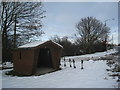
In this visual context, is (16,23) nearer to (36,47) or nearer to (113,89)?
(36,47)

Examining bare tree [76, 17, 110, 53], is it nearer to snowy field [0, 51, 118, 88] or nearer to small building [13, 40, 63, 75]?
small building [13, 40, 63, 75]

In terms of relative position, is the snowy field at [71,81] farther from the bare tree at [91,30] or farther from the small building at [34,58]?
the bare tree at [91,30]

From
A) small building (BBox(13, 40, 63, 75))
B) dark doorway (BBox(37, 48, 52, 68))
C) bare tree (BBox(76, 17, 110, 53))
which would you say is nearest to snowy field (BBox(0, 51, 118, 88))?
small building (BBox(13, 40, 63, 75))

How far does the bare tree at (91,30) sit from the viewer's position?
51875mm

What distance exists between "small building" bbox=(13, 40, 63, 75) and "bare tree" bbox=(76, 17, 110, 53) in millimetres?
32200

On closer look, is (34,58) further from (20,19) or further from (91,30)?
(91,30)

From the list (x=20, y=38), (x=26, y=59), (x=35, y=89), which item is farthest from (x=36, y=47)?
(x=20, y=38)

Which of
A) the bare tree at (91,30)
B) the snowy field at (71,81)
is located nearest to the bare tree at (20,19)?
the snowy field at (71,81)

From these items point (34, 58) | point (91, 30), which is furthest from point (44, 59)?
point (91, 30)

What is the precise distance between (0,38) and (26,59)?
9.91 m

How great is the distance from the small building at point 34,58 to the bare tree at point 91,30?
106 feet

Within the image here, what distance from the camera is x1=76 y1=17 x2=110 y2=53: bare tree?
170 ft

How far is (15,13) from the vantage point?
89.8 ft

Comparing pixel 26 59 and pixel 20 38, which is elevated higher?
pixel 20 38
